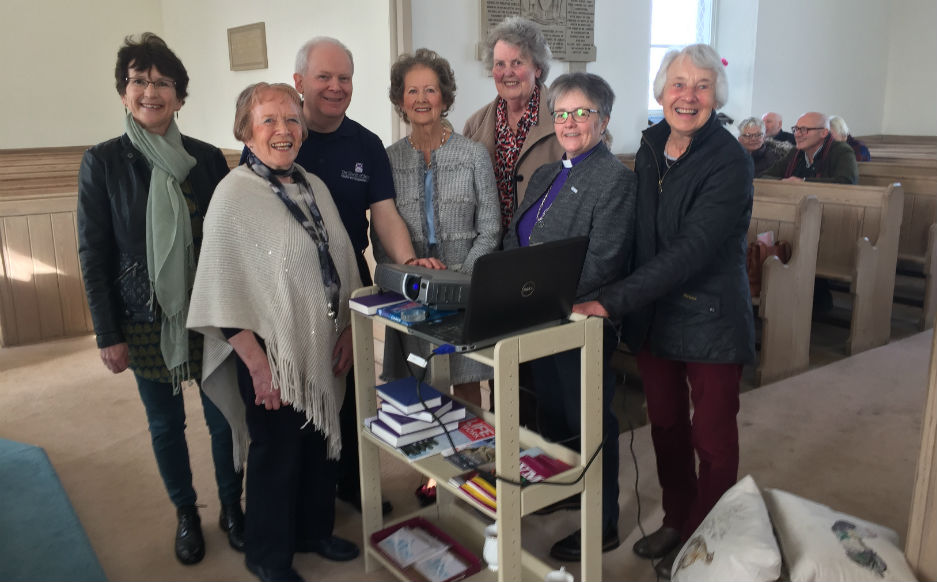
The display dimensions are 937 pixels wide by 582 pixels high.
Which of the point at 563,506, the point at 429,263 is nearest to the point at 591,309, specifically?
the point at 429,263

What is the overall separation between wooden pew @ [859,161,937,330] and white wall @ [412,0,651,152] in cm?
168

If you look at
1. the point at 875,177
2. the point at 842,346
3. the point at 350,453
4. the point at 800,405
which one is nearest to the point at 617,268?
the point at 350,453

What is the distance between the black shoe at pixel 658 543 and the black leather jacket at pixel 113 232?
1.48 m

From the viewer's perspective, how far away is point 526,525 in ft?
7.92

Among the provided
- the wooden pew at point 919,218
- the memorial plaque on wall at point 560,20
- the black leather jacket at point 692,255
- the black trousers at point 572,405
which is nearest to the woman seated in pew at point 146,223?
the black trousers at point 572,405

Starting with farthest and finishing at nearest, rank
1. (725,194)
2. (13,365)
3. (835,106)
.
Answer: (835,106), (13,365), (725,194)

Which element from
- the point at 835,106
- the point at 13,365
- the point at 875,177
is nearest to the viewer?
the point at 13,365

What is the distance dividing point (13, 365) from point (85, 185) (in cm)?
251

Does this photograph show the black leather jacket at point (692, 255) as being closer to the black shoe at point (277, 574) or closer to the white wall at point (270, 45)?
the black shoe at point (277, 574)

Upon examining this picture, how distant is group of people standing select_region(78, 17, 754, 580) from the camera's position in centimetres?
188

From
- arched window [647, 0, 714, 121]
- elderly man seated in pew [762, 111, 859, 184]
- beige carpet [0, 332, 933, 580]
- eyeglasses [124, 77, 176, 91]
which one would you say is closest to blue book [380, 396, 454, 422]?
beige carpet [0, 332, 933, 580]

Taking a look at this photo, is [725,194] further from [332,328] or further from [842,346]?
[842,346]

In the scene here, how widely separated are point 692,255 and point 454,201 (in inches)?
27.9

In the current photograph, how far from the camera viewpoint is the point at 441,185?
227 cm
